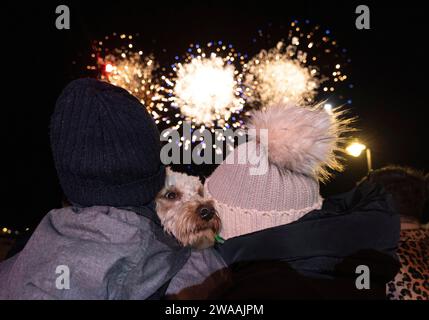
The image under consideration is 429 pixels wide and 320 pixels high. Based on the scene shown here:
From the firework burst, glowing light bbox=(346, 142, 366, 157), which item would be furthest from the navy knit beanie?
glowing light bbox=(346, 142, 366, 157)

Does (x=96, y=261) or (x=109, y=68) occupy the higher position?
(x=109, y=68)

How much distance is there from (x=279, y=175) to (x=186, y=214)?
1846mm

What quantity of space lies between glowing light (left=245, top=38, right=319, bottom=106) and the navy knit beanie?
42.4 feet

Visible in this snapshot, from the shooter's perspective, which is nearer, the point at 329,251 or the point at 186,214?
the point at 329,251

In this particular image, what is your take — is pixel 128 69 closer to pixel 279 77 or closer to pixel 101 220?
pixel 279 77

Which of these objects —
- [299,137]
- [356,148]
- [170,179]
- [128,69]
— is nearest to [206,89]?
[128,69]

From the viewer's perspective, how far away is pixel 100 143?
6.20 feet

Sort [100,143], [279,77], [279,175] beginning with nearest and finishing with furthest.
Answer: [100,143] < [279,175] < [279,77]

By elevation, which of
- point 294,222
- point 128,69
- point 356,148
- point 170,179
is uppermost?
point 128,69

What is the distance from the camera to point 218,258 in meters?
2.20

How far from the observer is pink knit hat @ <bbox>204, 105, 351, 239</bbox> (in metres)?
2.14

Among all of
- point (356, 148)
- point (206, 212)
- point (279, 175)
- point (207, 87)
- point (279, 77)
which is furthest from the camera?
point (356, 148)

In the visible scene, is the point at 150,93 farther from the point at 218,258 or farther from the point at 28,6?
the point at 218,258
